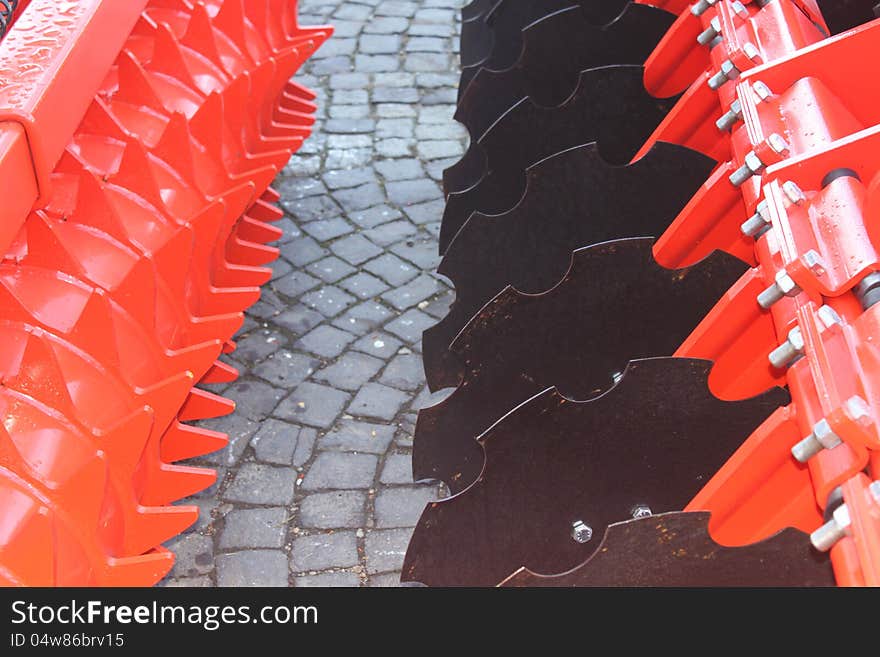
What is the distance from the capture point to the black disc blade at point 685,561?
65.7 inches

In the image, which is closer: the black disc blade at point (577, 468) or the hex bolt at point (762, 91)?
the black disc blade at point (577, 468)

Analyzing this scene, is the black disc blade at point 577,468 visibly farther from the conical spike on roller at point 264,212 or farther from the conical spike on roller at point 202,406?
the conical spike on roller at point 264,212

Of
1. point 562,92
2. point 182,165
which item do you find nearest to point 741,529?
point 182,165

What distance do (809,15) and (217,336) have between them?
6.57ft

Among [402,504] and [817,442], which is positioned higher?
[402,504]

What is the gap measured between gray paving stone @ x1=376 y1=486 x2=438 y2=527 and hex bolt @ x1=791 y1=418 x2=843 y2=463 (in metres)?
1.68

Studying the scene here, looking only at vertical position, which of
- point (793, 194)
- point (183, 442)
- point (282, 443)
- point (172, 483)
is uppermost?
point (282, 443)

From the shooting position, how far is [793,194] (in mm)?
2023

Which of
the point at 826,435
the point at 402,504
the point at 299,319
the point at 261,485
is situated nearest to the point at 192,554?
the point at 261,485

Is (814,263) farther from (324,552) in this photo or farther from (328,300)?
(328,300)

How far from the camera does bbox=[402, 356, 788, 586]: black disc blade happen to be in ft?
7.08

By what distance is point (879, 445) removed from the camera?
1562mm

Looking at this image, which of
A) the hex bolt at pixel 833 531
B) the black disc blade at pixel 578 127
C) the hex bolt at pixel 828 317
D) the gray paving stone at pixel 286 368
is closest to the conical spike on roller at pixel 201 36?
the black disc blade at pixel 578 127

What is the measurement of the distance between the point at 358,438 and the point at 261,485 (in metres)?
0.39
